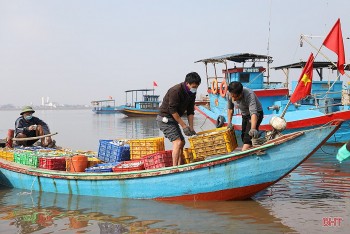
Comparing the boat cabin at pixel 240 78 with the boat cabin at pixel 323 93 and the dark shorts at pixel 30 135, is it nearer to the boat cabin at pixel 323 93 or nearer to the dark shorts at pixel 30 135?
the boat cabin at pixel 323 93

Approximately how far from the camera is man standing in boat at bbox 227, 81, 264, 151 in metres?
7.29

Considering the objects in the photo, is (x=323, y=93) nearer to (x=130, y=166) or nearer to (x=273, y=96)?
(x=273, y=96)

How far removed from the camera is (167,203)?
750 centimetres

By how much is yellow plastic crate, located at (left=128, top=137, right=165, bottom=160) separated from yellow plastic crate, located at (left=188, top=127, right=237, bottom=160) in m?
0.95

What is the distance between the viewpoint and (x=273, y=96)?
68.4 feet

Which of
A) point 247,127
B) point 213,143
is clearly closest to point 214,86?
point 247,127

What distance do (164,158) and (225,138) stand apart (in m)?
1.17

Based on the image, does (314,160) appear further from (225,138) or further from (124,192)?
(124,192)

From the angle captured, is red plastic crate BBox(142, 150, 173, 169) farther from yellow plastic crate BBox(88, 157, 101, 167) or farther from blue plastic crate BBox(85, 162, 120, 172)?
yellow plastic crate BBox(88, 157, 101, 167)

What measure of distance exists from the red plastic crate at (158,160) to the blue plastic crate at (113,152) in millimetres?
1068

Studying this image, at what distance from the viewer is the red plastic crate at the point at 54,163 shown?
29.0 ft

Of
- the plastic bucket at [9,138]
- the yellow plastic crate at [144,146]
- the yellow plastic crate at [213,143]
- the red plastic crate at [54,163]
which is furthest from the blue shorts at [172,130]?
the plastic bucket at [9,138]

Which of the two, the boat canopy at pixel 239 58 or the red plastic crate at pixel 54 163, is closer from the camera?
the red plastic crate at pixel 54 163

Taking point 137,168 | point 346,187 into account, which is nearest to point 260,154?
point 137,168
